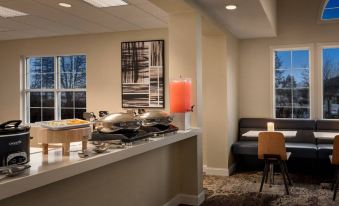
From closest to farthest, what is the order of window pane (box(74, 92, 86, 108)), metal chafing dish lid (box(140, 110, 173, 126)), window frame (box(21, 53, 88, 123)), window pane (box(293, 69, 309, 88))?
metal chafing dish lid (box(140, 110, 173, 126))
window pane (box(293, 69, 309, 88))
window pane (box(74, 92, 86, 108))
window frame (box(21, 53, 88, 123))

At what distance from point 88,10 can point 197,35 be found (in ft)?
5.84

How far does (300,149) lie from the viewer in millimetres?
5645

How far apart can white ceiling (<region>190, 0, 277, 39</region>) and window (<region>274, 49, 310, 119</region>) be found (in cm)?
59

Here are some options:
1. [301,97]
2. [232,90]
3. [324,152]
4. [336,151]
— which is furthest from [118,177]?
[301,97]

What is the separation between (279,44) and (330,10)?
1.01 meters

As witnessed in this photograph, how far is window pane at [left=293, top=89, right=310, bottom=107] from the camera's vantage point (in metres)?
6.36

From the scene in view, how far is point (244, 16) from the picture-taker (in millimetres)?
4746

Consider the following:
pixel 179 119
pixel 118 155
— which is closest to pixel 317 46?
pixel 179 119

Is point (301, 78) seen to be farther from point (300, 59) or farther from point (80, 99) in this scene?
point (80, 99)

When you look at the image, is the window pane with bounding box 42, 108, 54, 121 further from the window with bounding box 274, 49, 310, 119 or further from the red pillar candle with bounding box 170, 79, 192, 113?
the window with bounding box 274, 49, 310, 119

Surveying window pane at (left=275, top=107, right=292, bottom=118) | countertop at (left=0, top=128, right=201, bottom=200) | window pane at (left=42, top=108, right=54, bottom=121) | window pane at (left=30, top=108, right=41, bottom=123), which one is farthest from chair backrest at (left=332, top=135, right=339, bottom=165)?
window pane at (left=30, top=108, right=41, bottom=123)

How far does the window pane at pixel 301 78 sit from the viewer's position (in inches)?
249

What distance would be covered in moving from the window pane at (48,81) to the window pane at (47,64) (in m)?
0.08

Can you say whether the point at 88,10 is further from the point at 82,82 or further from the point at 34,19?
the point at 82,82
